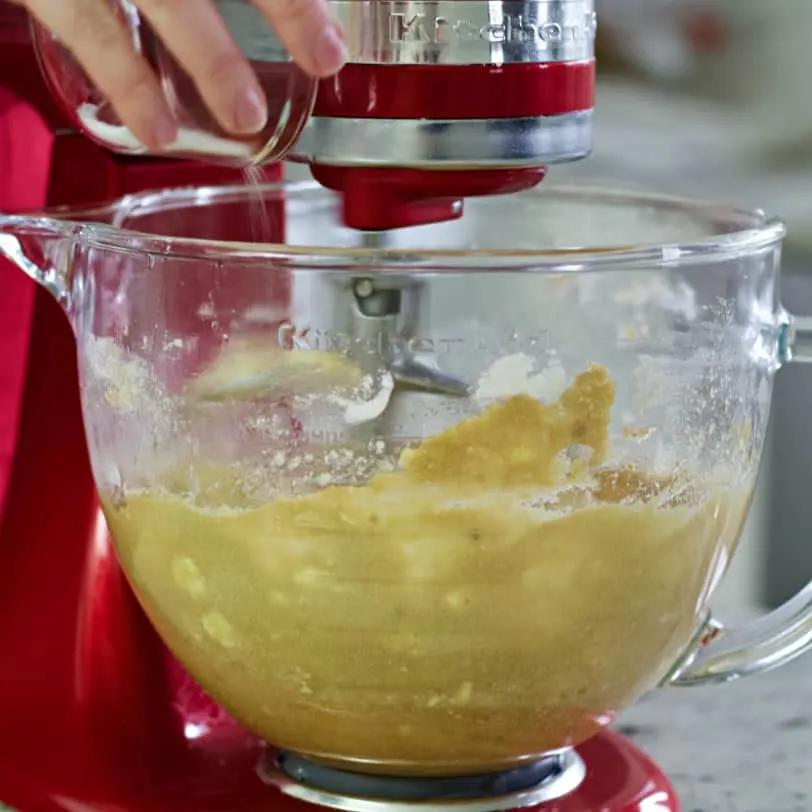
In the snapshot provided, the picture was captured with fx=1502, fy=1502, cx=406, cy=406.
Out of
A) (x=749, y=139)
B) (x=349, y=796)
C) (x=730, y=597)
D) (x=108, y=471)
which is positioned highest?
(x=749, y=139)

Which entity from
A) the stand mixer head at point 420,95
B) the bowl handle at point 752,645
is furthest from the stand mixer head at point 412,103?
the bowl handle at point 752,645

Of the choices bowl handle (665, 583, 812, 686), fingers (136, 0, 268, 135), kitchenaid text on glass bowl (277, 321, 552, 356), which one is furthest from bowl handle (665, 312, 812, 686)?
fingers (136, 0, 268, 135)

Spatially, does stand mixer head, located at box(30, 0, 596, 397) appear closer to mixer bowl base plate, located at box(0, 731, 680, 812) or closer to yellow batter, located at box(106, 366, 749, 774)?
yellow batter, located at box(106, 366, 749, 774)

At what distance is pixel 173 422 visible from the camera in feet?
1.67

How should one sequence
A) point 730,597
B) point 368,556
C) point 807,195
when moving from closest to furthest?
1. point 368,556
2. point 730,597
3. point 807,195

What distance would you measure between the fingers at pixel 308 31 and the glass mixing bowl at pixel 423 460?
60 millimetres

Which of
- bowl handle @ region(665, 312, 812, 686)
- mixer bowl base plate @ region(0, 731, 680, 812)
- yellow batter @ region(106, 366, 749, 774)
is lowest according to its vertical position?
mixer bowl base plate @ region(0, 731, 680, 812)

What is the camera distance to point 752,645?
56cm

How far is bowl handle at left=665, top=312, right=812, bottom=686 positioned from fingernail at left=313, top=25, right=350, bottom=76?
8.3 inches

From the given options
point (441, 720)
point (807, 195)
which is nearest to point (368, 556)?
point (441, 720)

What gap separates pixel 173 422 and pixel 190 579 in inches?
2.2

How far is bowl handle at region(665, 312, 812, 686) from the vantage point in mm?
556

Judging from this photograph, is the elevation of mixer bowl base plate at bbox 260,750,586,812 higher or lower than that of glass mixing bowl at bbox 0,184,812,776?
lower

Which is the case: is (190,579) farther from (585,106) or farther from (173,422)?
(585,106)
